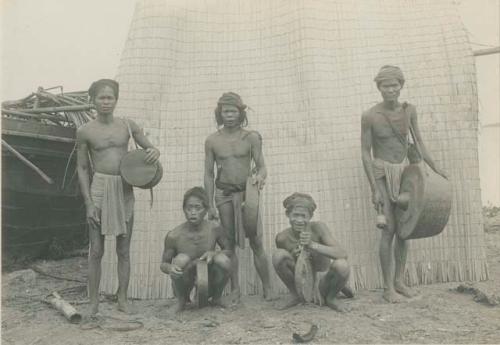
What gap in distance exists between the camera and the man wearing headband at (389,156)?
4.46m

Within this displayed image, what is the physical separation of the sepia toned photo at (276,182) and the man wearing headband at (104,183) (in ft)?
0.05

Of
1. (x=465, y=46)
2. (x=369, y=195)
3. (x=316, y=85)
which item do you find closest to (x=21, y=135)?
(x=316, y=85)

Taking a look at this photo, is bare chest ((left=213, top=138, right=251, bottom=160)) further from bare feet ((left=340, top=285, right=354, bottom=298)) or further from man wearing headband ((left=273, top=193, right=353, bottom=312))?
bare feet ((left=340, top=285, right=354, bottom=298))

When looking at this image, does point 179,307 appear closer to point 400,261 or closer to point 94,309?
point 94,309

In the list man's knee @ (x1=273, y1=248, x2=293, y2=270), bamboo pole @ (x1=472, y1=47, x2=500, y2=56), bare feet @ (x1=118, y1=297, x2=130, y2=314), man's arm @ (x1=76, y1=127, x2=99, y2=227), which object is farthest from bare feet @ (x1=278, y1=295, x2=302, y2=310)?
bamboo pole @ (x1=472, y1=47, x2=500, y2=56)

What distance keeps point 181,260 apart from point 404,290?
1914 millimetres

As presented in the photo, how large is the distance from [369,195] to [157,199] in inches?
81.7

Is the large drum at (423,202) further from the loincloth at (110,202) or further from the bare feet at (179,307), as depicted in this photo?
the loincloth at (110,202)

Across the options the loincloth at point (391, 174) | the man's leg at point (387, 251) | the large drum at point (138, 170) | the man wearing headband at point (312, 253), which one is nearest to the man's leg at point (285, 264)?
the man wearing headband at point (312, 253)

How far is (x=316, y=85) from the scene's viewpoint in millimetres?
5348

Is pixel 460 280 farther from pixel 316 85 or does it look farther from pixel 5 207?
pixel 5 207

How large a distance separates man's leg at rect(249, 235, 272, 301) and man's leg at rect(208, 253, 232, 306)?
37 cm

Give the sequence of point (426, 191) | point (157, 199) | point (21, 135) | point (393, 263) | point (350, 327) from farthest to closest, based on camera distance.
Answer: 1. point (21, 135)
2. point (157, 199)
3. point (393, 263)
4. point (426, 191)
5. point (350, 327)

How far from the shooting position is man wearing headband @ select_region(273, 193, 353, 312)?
4105 millimetres
